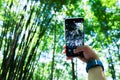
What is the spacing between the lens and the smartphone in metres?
1.37

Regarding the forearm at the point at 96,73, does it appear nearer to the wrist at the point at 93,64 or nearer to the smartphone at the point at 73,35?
the wrist at the point at 93,64

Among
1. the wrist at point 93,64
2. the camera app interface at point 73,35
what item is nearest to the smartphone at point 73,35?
the camera app interface at point 73,35

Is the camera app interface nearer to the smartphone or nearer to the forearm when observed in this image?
the smartphone

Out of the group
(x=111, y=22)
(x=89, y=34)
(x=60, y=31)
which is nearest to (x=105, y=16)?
(x=111, y=22)

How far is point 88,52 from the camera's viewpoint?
133cm

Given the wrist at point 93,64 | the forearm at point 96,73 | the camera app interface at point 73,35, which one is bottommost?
the forearm at point 96,73

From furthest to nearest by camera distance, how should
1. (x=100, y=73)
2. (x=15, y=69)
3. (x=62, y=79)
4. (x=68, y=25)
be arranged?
(x=62, y=79) → (x=15, y=69) → (x=68, y=25) → (x=100, y=73)

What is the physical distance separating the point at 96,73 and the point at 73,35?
0.30 meters

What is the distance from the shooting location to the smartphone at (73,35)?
Result: 137 centimetres

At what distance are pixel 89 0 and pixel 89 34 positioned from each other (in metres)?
1.84

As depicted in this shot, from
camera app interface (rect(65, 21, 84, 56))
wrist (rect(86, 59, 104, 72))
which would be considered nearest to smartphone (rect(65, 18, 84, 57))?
camera app interface (rect(65, 21, 84, 56))

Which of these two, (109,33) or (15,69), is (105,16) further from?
(15,69)

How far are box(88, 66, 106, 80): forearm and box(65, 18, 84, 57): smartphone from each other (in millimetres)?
187

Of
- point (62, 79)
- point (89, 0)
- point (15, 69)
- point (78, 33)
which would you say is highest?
point (89, 0)
